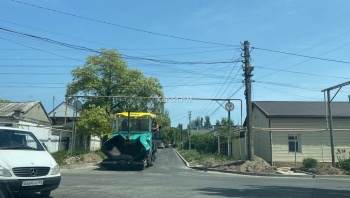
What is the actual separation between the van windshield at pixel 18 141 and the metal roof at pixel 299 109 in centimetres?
2092

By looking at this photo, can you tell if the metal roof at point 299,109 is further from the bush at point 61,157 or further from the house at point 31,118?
the house at point 31,118

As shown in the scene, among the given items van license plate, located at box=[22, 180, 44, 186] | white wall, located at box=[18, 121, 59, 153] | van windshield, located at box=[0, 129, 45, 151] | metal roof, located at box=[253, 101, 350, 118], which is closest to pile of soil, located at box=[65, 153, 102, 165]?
white wall, located at box=[18, 121, 59, 153]

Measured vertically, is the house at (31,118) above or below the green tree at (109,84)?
below

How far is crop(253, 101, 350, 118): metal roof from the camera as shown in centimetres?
2828

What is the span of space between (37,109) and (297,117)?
27.1m

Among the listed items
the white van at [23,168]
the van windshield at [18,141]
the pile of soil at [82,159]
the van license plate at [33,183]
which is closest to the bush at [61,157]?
the pile of soil at [82,159]

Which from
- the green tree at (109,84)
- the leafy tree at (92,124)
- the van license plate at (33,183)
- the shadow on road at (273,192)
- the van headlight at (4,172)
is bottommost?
the shadow on road at (273,192)

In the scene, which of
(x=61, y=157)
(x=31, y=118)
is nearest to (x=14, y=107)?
(x=31, y=118)

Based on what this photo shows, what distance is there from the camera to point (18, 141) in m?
9.78

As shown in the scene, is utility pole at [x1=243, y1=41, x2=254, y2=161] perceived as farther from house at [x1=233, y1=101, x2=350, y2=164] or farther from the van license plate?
the van license plate

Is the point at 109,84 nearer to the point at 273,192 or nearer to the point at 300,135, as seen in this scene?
the point at 300,135

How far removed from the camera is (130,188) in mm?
11945

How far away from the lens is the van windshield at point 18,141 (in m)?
9.30

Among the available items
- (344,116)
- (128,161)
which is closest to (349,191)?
(128,161)
